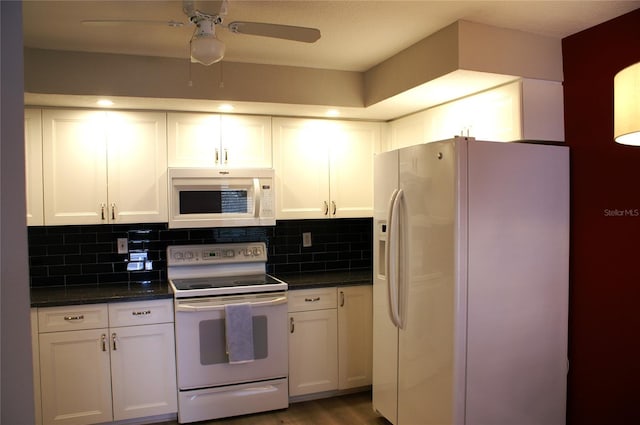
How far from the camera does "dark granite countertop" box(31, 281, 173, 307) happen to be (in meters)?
2.95

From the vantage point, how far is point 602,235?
2482 millimetres

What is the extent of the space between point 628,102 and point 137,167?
9.50 ft

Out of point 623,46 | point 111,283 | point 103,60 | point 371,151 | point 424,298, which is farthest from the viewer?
point 371,151

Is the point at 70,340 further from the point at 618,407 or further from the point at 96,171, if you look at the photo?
the point at 618,407

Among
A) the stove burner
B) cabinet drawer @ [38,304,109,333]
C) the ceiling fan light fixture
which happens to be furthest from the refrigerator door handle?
cabinet drawer @ [38,304,109,333]

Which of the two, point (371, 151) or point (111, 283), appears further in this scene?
point (371, 151)

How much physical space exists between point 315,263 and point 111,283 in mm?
1580

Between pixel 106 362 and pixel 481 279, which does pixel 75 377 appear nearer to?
pixel 106 362

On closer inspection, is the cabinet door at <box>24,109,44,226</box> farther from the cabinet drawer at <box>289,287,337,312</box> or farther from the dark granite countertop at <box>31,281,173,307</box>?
the cabinet drawer at <box>289,287,337,312</box>

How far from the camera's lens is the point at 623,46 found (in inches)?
92.5

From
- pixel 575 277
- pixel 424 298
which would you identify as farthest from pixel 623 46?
pixel 424 298

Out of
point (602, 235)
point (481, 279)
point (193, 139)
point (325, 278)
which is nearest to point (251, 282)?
point (325, 278)

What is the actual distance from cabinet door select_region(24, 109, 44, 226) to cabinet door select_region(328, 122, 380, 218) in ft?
6.51

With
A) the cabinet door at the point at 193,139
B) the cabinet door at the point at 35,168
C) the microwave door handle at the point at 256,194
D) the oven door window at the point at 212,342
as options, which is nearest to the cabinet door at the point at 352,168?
the microwave door handle at the point at 256,194
